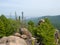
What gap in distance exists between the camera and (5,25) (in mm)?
25688

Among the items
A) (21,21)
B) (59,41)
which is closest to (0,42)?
(21,21)

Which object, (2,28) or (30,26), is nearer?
(2,28)

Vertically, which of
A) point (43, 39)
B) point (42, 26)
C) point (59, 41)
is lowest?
point (59, 41)

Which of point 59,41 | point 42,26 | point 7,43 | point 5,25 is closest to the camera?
point 7,43

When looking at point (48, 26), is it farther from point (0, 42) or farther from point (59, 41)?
point (59, 41)

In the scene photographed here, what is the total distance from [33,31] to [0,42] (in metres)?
10.1

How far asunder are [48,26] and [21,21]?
7.37 m

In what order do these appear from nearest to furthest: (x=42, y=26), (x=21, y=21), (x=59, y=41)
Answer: (x=42, y=26), (x=21, y=21), (x=59, y=41)

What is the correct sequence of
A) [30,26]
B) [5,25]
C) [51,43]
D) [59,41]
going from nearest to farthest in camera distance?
[51,43] → [5,25] → [30,26] → [59,41]

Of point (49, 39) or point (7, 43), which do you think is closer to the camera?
point (7, 43)

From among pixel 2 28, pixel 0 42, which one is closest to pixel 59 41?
pixel 2 28

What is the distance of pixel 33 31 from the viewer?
82.3 feet

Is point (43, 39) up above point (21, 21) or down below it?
below

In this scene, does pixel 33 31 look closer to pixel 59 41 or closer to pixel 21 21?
pixel 21 21
